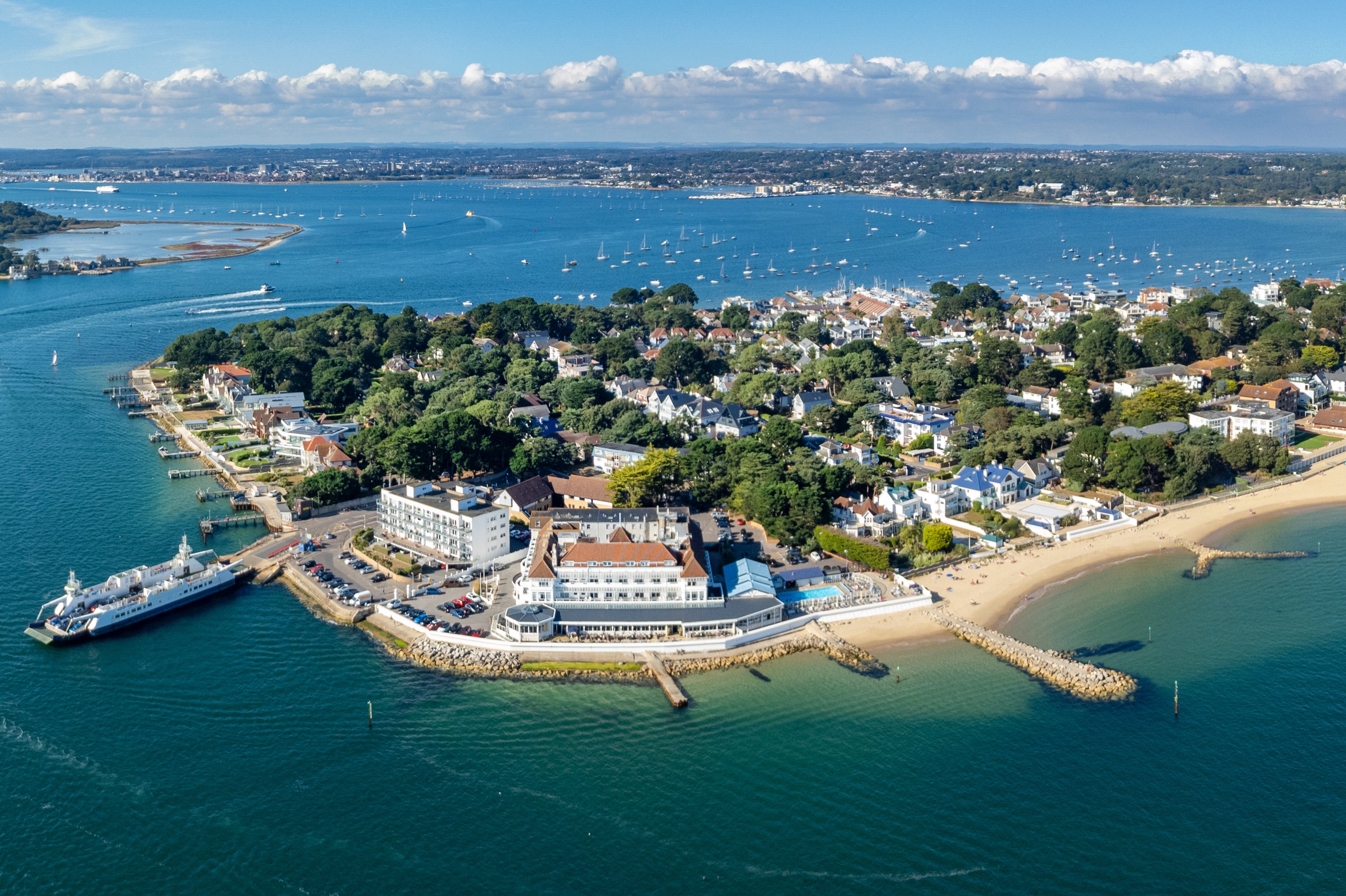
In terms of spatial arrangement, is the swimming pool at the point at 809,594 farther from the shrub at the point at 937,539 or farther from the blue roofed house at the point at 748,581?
the shrub at the point at 937,539

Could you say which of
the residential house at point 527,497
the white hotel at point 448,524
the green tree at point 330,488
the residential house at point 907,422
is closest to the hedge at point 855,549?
the residential house at point 527,497

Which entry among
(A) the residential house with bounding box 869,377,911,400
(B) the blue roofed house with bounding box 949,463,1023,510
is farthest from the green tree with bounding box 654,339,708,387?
(B) the blue roofed house with bounding box 949,463,1023,510

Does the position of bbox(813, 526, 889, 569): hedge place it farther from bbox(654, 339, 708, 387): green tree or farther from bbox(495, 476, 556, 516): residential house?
bbox(654, 339, 708, 387): green tree

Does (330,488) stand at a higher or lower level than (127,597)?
higher

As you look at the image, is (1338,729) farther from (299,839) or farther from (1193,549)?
(299,839)

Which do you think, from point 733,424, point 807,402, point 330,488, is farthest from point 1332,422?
point 330,488

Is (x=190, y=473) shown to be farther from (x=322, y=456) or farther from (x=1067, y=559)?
(x=1067, y=559)
